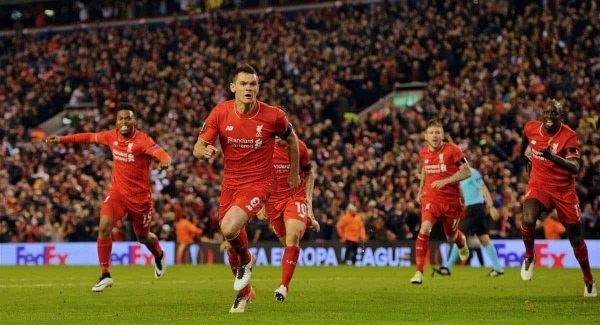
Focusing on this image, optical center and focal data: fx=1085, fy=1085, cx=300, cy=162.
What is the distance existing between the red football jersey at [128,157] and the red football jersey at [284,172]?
7.13 feet

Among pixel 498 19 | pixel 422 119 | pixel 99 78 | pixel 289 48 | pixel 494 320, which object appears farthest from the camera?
pixel 99 78

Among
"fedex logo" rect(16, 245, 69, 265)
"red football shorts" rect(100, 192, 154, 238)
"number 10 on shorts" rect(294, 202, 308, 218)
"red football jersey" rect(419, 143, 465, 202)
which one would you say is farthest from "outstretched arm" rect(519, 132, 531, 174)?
"fedex logo" rect(16, 245, 69, 265)

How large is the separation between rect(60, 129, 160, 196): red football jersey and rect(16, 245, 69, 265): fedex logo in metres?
18.4

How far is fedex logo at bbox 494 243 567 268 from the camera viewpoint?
93.3 feet

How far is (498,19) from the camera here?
122ft

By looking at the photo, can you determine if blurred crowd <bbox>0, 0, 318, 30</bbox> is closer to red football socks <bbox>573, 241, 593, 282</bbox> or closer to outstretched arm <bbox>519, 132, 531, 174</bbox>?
outstretched arm <bbox>519, 132, 531, 174</bbox>

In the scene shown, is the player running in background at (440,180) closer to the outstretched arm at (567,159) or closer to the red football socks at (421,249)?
the red football socks at (421,249)

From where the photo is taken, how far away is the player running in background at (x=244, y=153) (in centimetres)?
1248

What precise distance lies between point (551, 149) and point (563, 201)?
815mm

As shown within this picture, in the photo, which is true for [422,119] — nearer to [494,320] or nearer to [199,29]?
[199,29]

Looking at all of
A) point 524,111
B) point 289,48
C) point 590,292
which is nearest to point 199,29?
point 289,48

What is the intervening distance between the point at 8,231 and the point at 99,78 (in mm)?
10600

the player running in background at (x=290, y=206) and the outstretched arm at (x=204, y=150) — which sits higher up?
the outstretched arm at (x=204, y=150)

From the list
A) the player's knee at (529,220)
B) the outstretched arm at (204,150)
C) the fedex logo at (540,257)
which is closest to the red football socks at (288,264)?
the outstretched arm at (204,150)
